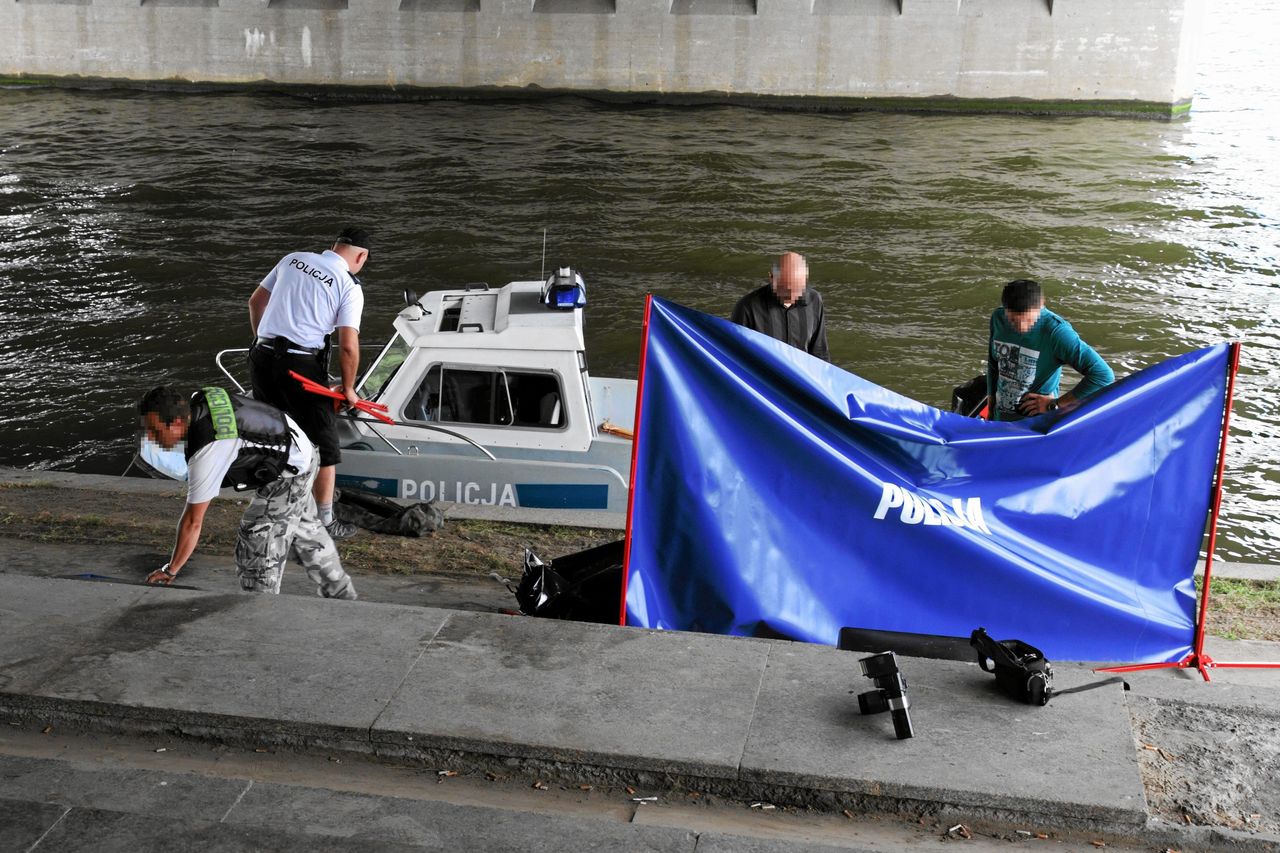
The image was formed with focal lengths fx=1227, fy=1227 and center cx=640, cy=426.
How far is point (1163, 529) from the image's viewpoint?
5652 mm

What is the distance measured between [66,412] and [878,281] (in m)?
11.4

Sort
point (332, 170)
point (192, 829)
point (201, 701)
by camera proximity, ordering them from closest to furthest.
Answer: point (192, 829), point (201, 701), point (332, 170)

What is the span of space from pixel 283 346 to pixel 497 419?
1822 millimetres

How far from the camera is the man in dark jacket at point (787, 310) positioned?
7820 mm

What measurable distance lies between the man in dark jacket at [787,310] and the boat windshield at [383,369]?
2846 millimetres

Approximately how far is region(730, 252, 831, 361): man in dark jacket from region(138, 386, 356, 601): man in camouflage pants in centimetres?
298

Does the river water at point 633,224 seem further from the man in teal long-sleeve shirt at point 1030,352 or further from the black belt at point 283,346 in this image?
the black belt at point 283,346

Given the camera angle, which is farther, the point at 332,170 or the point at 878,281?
the point at 332,170

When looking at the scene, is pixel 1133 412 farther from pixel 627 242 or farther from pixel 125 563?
pixel 627 242

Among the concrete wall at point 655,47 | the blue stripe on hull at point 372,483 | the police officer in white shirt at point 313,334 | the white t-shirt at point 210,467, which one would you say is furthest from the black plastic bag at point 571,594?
the concrete wall at point 655,47

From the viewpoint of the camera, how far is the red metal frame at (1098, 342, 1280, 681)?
537 cm

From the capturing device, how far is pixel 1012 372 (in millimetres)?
7336

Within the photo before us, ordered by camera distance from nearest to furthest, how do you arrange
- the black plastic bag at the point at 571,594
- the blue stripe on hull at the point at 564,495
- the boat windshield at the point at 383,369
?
the black plastic bag at the point at 571,594, the blue stripe on hull at the point at 564,495, the boat windshield at the point at 383,369

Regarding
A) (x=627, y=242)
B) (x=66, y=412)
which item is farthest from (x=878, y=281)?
(x=66, y=412)
